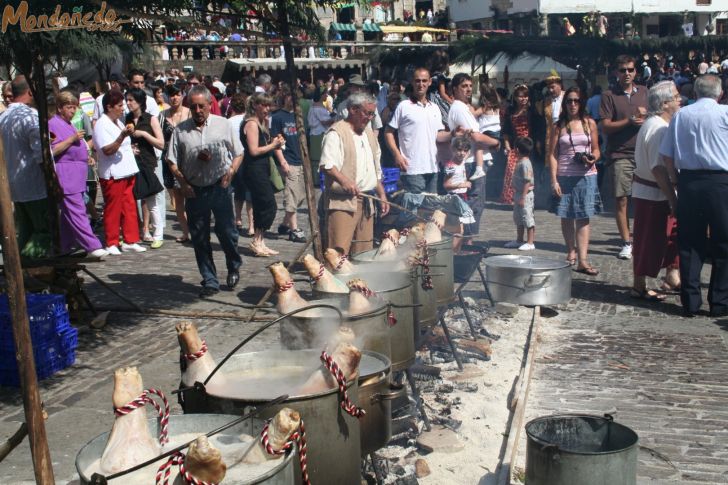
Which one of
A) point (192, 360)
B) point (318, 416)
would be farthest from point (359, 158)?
point (318, 416)

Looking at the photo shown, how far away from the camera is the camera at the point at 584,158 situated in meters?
10.5

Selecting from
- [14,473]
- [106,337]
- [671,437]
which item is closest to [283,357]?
[14,473]

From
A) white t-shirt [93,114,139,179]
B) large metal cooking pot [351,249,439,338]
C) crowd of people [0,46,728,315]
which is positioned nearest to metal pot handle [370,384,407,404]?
large metal cooking pot [351,249,439,338]

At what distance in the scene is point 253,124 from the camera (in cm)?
1158

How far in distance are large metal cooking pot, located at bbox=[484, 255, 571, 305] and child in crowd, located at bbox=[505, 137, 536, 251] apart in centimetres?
294

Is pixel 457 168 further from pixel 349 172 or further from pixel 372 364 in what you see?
pixel 372 364

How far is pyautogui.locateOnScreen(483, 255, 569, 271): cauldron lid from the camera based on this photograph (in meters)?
8.78

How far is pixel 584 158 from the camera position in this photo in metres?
10.5

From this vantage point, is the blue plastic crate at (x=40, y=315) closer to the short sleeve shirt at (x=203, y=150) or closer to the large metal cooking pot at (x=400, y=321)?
the large metal cooking pot at (x=400, y=321)

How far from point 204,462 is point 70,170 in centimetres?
783

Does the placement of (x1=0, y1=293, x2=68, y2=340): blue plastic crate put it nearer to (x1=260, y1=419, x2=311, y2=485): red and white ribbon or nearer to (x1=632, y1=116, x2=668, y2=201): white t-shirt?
(x1=260, y1=419, x2=311, y2=485): red and white ribbon

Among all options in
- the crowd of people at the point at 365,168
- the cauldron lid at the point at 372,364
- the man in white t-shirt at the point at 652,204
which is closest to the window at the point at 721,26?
the crowd of people at the point at 365,168

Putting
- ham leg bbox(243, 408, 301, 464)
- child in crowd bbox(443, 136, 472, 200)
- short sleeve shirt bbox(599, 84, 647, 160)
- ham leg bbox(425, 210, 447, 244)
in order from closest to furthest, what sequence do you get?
ham leg bbox(243, 408, 301, 464), ham leg bbox(425, 210, 447, 244), child in crowd bbox(443, 136, 472, 200), short sleeve shirt bbox(599, 84, 647, 160)

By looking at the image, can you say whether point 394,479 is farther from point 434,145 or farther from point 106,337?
point 434,145
